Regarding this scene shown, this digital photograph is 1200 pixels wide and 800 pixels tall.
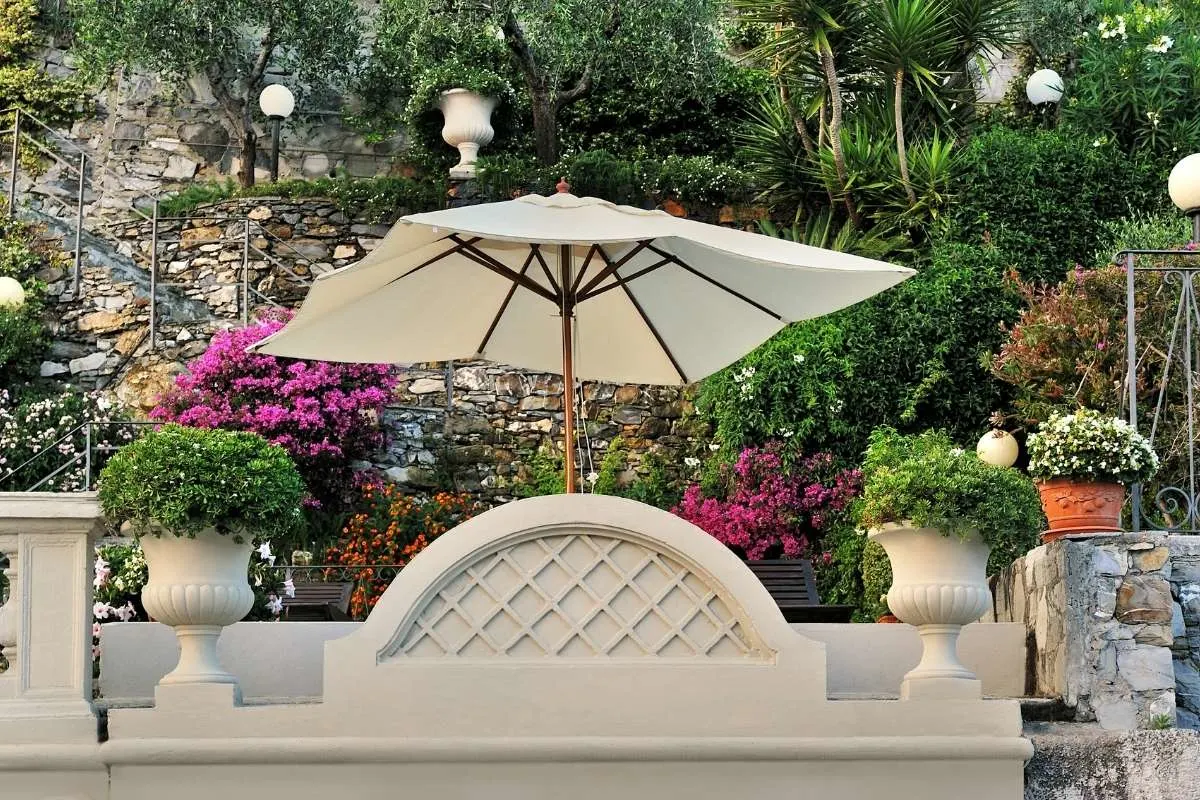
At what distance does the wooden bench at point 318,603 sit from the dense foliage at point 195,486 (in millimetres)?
1749

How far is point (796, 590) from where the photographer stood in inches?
329

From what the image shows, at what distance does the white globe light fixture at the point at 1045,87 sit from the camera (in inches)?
572

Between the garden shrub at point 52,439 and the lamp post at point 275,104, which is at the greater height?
the lamp post at point 275,104

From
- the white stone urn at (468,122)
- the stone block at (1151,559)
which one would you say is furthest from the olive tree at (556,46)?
the stone block at (1151,559)

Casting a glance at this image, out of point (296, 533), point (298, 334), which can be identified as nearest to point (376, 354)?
point (298, 334)

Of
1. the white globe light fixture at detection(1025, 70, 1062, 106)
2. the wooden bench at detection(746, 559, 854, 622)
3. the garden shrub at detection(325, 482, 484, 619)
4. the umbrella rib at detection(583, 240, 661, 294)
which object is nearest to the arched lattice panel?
the umbrella rib at detection(583, 240, 661, 294)

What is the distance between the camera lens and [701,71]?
48.8 ft

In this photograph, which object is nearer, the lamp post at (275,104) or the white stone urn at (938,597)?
the white stone urn at (938,597)

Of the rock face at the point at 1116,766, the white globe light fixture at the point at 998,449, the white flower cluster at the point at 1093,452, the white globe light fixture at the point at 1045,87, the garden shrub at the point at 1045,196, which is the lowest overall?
the rock face at the point at 1116,766

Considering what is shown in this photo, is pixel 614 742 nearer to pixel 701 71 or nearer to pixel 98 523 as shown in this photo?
pixel 98 523

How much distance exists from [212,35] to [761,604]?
1116cm

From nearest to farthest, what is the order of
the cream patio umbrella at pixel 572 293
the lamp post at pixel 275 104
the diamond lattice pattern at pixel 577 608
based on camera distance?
the diamond lattice pattern at pixel 577 608 → the cream patio umbrella at pixel 572 293 → the lamp post at pixel 275 104

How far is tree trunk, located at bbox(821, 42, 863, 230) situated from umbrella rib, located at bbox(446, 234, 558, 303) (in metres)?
7.03

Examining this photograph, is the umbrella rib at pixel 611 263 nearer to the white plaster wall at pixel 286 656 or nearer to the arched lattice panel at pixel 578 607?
the arched lattice panel at pixel 578 607
